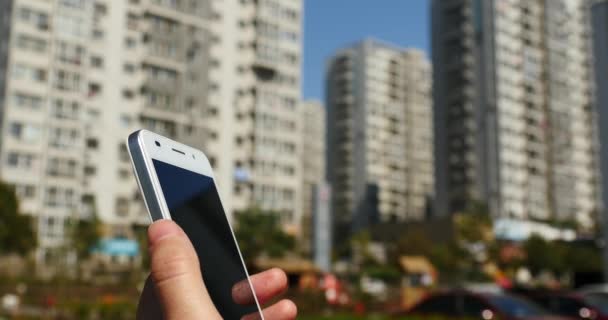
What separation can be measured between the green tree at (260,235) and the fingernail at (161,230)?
2415 inches

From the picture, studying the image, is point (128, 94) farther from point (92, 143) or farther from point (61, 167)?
point (61, 167)

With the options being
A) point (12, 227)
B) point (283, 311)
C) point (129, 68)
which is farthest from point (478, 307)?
point (129, 68)

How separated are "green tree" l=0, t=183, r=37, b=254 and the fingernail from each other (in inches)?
1986

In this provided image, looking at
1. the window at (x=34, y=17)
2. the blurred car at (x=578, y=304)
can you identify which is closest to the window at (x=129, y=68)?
the window at (x=34, y=17)

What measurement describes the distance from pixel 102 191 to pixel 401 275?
31.3 m

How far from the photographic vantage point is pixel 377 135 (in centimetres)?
12575

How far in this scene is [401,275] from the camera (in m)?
74.2

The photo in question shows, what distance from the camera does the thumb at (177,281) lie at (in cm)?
189

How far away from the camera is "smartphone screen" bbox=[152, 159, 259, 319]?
2.22m

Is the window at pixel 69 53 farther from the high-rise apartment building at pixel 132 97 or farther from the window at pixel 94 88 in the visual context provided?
the window at pixel 94 88

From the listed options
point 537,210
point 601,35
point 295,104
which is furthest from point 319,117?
point 601,35

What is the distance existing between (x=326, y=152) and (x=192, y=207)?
12809 centimetres

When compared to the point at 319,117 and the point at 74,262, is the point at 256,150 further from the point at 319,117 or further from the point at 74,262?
the point at 319,117

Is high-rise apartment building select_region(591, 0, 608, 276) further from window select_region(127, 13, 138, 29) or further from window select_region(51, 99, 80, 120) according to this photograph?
window select_region(51, 99, 80, 120)
